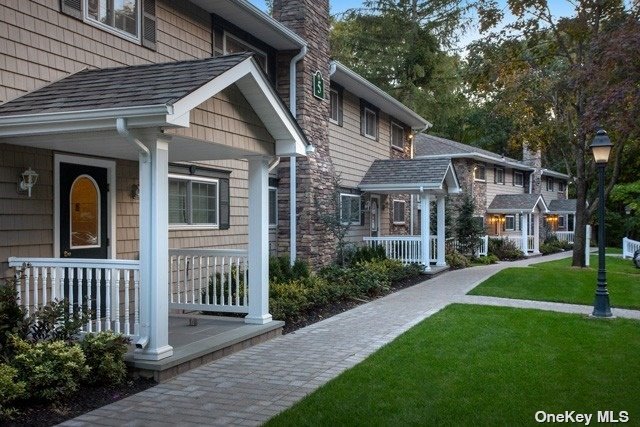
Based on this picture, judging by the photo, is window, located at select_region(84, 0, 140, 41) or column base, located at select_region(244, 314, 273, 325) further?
column base, located at select_region(244, 314, 273, 325)

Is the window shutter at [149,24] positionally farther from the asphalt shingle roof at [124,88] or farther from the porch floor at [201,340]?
the porch floor at [201,340]

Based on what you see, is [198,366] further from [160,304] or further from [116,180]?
[116,180]

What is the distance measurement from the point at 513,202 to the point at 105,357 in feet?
95.7

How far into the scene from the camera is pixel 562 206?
131 feet

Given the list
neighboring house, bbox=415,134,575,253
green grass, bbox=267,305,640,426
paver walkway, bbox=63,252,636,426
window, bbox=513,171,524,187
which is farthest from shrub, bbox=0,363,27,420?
window, bbox=513,171,524,187

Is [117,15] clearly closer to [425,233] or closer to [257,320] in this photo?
[257,320]

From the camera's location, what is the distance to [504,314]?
10.7m

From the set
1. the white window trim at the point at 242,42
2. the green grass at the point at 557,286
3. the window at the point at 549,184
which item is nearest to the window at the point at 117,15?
the white window trim at the point at 242,42

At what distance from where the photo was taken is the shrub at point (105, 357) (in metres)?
6.03

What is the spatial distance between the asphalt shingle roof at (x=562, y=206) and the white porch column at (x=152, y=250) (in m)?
36.8

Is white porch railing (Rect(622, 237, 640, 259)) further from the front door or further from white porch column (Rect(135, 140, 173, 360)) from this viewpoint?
white porch column (Rect(135, 140, 173, 360))

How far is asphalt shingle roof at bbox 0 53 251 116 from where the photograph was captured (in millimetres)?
6199

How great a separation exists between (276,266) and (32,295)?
17.2ft

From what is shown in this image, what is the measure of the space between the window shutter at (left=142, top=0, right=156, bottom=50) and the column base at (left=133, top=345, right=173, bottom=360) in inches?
207
